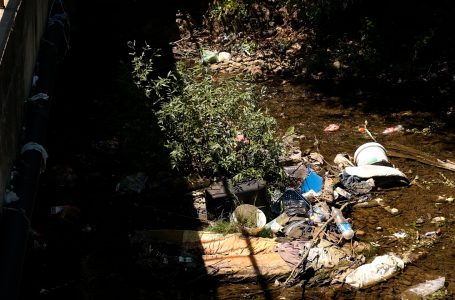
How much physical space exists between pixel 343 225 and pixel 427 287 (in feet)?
3.11

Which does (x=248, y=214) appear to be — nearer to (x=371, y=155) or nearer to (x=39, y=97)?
(x=371, y=155)

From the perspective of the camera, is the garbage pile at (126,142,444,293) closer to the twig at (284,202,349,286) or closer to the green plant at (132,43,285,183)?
the twig at (284,202,349,286)

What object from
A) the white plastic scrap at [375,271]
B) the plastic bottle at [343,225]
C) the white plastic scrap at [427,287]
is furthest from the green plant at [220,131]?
the white plastic scrap at [427,287]

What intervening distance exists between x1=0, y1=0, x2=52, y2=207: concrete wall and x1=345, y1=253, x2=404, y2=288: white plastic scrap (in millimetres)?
2959

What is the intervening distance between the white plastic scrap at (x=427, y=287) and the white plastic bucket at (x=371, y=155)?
176 centimetres

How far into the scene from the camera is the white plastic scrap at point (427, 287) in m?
4.76

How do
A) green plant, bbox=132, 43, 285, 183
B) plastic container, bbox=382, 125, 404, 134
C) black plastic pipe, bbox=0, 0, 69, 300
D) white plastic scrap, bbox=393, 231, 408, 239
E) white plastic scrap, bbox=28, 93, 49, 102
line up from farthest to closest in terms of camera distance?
plastic container, bbox=382, 125, 404, 134 < green plant, bbox=132, 43, 285, 183 < white plastic scrap, bbox=393, 231, 408, 239 < white plastic scrap, bbox=28, 93, 49, 102 < black plastic pipe, bbox=0, 0, 69, 300

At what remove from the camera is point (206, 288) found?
16.0 feet

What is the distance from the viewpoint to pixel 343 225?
540 centimetres

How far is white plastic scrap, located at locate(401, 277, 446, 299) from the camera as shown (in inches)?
187

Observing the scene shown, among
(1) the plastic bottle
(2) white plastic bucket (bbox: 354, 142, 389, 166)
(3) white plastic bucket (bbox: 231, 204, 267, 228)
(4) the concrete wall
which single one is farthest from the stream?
(4) the concrete wall

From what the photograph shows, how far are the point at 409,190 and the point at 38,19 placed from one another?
421 centimetres

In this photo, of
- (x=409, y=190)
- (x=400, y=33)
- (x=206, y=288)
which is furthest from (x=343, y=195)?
(x=400, y=33)

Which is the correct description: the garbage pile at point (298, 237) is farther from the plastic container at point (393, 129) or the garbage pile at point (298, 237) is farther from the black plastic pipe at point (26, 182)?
the black plastic pipe at point (26, 182)
